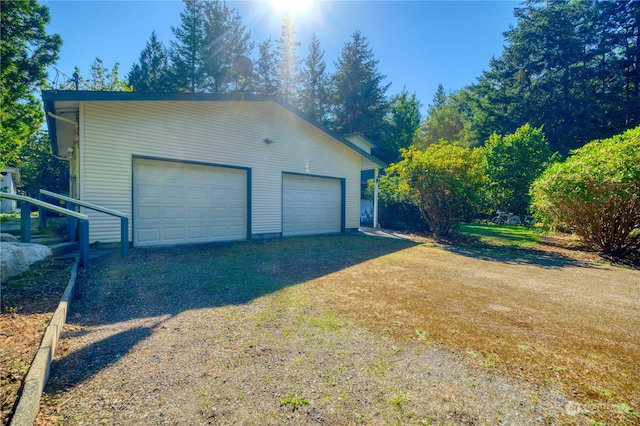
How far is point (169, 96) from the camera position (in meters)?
7.31

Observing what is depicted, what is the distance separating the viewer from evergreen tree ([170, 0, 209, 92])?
2250 centimetres

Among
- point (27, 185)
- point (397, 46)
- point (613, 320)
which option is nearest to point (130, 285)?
point (613, 320)

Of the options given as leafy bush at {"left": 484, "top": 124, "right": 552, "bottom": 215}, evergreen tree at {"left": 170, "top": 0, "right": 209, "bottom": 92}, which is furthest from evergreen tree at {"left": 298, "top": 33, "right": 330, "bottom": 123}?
leafy bush at {"left": 484, "top": 124, "right": 552, "bottom": 215}

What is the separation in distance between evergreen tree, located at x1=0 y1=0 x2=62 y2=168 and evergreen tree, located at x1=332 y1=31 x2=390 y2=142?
19.5 meters

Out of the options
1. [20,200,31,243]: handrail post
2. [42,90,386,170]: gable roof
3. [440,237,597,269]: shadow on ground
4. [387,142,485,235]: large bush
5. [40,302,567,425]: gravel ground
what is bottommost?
[40,302,567,425]: gravel ground

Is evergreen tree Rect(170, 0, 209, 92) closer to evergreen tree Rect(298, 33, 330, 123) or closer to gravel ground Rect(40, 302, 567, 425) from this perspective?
evergreen tree Rect(298, 33, 330, 123)

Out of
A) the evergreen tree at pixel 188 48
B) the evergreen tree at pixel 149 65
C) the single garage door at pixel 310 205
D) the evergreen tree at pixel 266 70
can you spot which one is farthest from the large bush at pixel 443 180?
the evergreen tree at pixel 149 65

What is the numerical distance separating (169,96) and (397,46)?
12.2m

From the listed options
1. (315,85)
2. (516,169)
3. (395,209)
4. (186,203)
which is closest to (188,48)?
(315,85)

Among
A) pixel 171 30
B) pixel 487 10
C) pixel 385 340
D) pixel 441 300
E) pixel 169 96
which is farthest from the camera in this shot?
pixel 171 30

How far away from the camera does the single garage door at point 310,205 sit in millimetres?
10086

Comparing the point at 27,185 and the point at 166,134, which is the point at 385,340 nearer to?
the point at 166,134

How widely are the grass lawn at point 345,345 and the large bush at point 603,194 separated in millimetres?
2139

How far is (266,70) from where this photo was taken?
2664 cm
